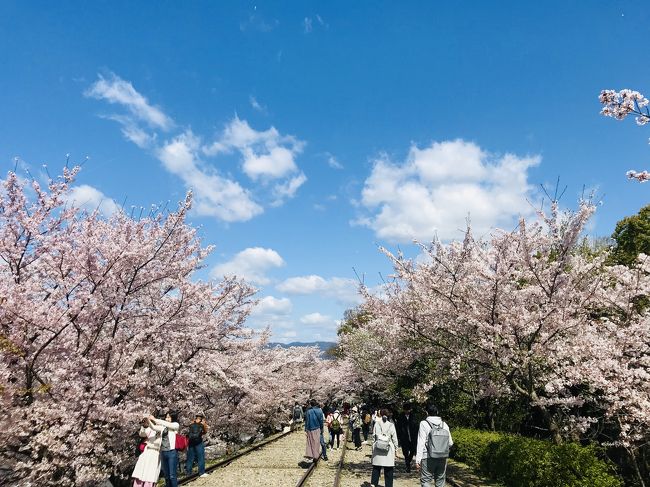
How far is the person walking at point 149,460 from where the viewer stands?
855 centimetres

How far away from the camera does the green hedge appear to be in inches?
328

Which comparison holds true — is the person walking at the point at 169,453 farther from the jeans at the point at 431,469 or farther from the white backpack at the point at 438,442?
the white backpack at the point at 438,442

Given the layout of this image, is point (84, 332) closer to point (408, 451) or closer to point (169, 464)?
point (169, 464)

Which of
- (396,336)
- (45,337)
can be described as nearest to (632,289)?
(396,336)

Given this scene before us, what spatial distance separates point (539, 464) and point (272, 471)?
26.7 feet

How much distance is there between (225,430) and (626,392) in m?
17.3

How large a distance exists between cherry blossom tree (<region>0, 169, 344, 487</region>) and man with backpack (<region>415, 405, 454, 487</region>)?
18.9 ft

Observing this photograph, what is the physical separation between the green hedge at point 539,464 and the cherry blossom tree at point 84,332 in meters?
7.95

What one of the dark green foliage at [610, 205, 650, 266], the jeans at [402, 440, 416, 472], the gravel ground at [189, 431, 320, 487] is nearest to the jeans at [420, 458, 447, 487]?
the gravel ground at [189, 431, 320, 487]

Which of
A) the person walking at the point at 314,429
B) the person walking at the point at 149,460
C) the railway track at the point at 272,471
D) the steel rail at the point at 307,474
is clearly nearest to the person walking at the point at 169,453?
the person walking at the point at 149,460

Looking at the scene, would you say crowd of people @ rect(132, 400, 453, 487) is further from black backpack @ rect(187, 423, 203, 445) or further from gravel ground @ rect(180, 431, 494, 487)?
gravel ground @ rect(180, 431, 494, 487)

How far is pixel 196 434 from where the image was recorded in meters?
13.4

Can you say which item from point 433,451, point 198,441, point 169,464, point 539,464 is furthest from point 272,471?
point 539,464

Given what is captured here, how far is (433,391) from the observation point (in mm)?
18125
